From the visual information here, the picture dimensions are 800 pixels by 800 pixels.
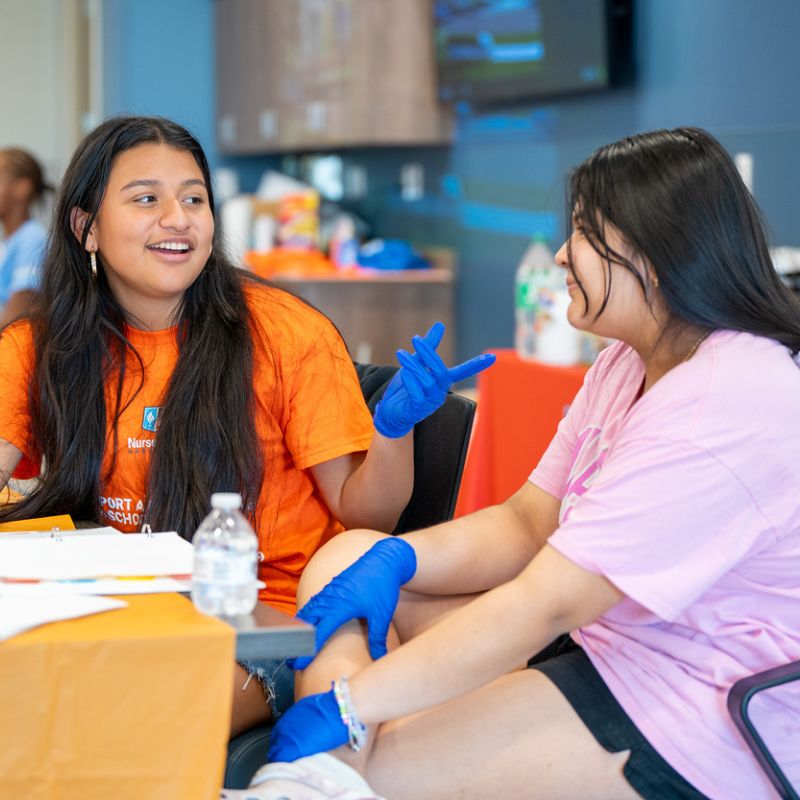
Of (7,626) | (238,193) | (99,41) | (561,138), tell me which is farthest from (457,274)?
(7,626)

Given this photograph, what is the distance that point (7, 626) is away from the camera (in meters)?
1.08

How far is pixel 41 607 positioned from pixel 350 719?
33 centimetres

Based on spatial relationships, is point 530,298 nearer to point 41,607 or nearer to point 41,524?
point 41,524

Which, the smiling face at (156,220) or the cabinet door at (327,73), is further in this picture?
the cabinet door at (327,73)

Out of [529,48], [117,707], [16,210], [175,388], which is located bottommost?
[117,707]

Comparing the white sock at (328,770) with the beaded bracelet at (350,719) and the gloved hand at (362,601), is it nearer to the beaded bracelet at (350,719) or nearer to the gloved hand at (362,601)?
the beaded bracelet at (350,719)

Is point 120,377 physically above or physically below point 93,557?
above

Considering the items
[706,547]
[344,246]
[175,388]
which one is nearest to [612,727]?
[706,547]

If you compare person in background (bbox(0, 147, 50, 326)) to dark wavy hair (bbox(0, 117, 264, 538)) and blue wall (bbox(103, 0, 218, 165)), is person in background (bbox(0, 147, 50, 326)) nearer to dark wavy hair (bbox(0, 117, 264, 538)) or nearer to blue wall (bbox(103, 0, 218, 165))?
blue wall (bbox(103, 0, 218, 165))

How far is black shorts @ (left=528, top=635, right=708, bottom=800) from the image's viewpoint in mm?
1259

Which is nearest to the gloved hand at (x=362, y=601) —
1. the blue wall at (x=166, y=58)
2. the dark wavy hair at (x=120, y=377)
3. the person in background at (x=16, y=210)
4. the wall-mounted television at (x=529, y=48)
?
the dark wavy hair at (x=120, y=377)

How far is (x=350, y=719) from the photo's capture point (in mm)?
1244

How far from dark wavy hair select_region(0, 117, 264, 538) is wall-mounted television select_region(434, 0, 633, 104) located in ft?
7.83

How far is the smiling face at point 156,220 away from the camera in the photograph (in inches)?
70.6
